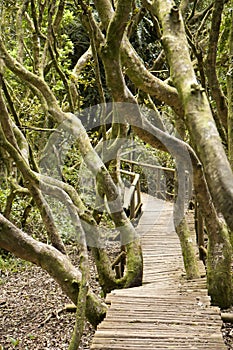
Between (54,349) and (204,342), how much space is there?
1947 millimetres

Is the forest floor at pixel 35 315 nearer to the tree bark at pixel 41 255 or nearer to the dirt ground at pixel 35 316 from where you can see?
the dirt ground at pixel 35 316

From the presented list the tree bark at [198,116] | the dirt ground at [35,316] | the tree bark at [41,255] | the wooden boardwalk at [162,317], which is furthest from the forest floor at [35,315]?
the tree bark at [198,116]

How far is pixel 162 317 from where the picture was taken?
395 centimetres

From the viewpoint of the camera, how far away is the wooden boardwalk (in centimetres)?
343

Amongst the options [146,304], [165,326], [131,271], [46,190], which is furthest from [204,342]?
[46,190]

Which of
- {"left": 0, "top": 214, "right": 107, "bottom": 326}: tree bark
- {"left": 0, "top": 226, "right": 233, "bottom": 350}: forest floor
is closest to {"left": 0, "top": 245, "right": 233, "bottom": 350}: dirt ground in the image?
{"left": 0, "top": 226, "right": 233, "bottom": 350}: forest floor

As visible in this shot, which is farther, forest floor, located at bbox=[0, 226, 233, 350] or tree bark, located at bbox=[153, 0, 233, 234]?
forest floor, located at bbox=[0, 226, 233, 350]

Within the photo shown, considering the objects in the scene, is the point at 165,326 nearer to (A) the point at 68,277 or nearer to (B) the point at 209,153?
(A) the point at 68,277

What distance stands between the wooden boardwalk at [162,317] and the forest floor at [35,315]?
55 centimetres

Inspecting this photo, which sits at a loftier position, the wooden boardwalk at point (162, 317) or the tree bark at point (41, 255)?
the tree bark at point (41, 255)

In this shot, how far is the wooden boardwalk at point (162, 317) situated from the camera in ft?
11.3

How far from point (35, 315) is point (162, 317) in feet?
8.18

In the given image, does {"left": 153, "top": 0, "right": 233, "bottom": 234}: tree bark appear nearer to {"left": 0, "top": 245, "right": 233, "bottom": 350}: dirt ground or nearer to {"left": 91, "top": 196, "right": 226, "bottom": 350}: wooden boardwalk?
{"left": 91, "top": 196, "right": 226, "bottom": 350}: wooden boardwalk

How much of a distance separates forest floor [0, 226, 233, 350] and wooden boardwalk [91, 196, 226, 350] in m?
0.55
